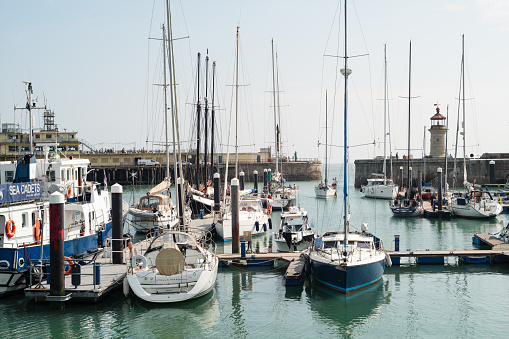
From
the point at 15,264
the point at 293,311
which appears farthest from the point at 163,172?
the point at 293,311

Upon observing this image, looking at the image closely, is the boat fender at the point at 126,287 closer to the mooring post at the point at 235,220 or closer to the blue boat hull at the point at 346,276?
the blue boat hull at the point at 346,276

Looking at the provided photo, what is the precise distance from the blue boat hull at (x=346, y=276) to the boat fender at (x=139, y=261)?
22.5ft

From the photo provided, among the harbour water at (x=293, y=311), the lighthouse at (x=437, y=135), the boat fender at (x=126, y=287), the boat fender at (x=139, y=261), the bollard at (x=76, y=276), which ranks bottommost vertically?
the harbour water at (x=293, y=311)

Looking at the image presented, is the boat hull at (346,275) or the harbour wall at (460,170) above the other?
the harbour wall at (460,170)

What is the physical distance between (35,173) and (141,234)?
41.6 ft

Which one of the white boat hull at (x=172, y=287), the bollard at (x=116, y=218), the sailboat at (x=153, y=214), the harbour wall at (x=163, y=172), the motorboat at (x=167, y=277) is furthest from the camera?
the harbour wall at (x=163, y=172)

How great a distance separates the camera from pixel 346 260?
2028cm

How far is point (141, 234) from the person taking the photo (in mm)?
37344

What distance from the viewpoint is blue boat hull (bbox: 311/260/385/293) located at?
2022 cm

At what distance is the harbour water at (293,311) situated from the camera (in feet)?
57.7

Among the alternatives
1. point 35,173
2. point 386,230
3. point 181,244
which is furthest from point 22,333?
point 386,230

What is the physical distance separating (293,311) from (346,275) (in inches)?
98.6

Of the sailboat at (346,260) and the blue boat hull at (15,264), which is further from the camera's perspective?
the sailboat at (346,260)

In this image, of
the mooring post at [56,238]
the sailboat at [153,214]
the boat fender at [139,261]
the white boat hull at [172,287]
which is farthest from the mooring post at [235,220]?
the mooring post at [56,238]
